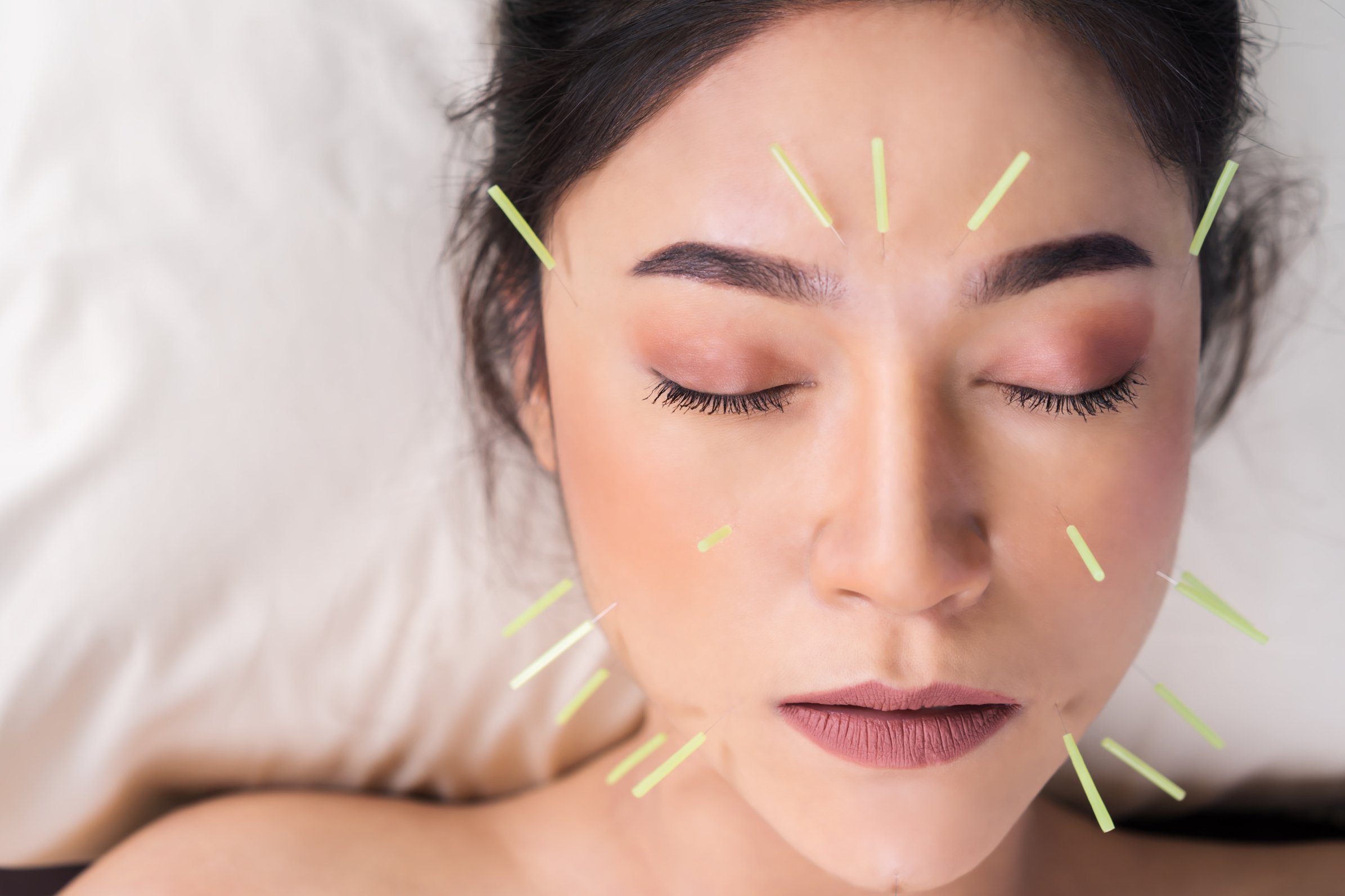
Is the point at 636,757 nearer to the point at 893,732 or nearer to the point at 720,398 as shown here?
the point at 893,732

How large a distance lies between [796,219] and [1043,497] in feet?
1.07

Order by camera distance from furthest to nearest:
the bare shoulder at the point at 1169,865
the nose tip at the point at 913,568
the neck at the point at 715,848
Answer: the bare shoulder at the point at 1169,865, the neck at the point at 715,848, the nose tip at the point at 913,568

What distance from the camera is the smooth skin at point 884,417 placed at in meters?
0.95

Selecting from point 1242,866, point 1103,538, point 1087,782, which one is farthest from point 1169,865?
point 1103,538

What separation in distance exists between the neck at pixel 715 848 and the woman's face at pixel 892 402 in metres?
0.20

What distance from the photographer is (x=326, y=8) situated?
142 centimetres

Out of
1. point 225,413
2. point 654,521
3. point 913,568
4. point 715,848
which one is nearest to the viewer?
point 913,568

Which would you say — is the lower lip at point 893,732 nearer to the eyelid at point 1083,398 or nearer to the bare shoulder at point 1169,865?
the eyelid at point 1083,398

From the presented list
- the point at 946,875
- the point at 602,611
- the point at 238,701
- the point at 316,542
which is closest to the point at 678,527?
the point at 602,611

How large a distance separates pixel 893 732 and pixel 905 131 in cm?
52

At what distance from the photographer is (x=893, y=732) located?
1.00 m

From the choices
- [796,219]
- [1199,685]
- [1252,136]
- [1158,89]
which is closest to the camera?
[796,219]

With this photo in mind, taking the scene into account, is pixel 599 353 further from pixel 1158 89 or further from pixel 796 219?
pixel 1158 89

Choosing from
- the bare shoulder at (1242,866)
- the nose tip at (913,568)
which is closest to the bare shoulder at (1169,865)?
the bare shoulder at (1242,866)
